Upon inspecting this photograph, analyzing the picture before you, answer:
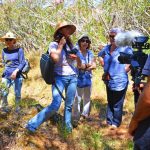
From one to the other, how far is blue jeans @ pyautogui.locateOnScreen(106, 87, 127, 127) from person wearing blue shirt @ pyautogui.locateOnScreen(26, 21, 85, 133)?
94 centimetres

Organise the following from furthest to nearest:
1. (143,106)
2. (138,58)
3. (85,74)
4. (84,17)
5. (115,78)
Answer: (84,17) → (85,74) → (115,78) → (138,58) → (143,106)

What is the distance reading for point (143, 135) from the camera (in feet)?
8.01

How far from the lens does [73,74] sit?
5336 mm

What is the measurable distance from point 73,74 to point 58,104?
449mm

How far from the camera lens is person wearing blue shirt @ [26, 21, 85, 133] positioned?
512cm

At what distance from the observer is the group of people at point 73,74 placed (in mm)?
5172

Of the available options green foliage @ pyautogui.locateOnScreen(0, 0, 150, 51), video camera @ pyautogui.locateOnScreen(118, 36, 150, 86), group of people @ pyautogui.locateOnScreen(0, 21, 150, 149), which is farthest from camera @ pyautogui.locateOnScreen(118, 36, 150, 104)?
green foliage @ pyautogui.locateOnScreen(0, 0, 150, 51)

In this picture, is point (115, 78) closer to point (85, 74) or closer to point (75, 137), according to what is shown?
point (85, 74)

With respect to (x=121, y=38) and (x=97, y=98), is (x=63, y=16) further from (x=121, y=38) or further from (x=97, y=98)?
(x=121, y=38)

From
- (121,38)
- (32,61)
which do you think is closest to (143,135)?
(121,38)

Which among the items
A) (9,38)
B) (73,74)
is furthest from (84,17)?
(73,74)

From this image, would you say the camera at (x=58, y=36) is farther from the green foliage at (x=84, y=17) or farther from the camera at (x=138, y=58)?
the green foliage at (x=84, y=17)

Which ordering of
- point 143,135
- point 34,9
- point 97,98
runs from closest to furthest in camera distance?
point 143,135 < point 97,98 < point 34,9

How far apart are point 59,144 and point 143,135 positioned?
2919mm
